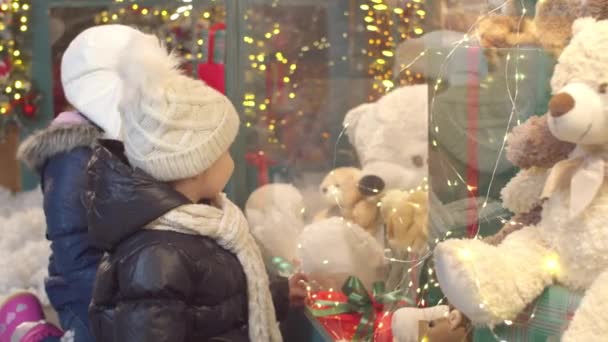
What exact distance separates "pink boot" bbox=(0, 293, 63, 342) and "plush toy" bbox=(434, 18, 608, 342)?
6.07 feet

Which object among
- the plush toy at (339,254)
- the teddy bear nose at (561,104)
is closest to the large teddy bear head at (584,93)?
the teddy bear nose at (561,104)

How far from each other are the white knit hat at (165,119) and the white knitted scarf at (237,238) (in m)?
0.10

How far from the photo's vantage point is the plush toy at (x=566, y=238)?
124cm

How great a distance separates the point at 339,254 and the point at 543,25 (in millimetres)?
1150

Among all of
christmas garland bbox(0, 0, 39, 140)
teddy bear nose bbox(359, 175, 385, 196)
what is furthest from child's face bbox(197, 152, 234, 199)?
christmas garland bbox(0, 0, 39, 140)

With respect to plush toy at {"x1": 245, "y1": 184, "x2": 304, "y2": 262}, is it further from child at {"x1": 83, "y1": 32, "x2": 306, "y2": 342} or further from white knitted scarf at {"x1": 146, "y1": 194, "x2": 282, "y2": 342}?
child at {"x1": 83, "y1": 32, "x2": 306, "y2": 342}

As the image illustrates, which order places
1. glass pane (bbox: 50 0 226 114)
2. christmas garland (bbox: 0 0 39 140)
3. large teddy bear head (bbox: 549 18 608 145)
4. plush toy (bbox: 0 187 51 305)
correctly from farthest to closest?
christmas garland (bbox: 0 0 39 140) → plush toy (bbox: 0 187 51 305) → glass pane (bbox: 50 0 226 114) → large teddy bear head (bbox: 549 18 608 145)

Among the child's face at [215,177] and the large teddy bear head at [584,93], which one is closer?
the large teddy bear head at [584,93]

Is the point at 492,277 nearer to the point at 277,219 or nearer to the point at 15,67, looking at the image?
the point at 277,219

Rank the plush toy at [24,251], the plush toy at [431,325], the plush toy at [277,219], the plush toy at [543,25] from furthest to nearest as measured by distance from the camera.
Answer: the plush toy at [24,251] → the plush toy at [277,219] → the plush toy at [431,325] → the plush toy at [543,25]

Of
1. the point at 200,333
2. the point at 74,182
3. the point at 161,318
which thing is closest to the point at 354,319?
the point at 200,333

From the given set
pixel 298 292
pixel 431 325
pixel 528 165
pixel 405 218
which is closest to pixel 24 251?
pixel 298 292

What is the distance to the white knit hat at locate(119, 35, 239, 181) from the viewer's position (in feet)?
6.63

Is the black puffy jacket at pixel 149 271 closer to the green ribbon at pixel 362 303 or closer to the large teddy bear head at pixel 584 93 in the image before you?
the green ribbon at pixel 362 303
